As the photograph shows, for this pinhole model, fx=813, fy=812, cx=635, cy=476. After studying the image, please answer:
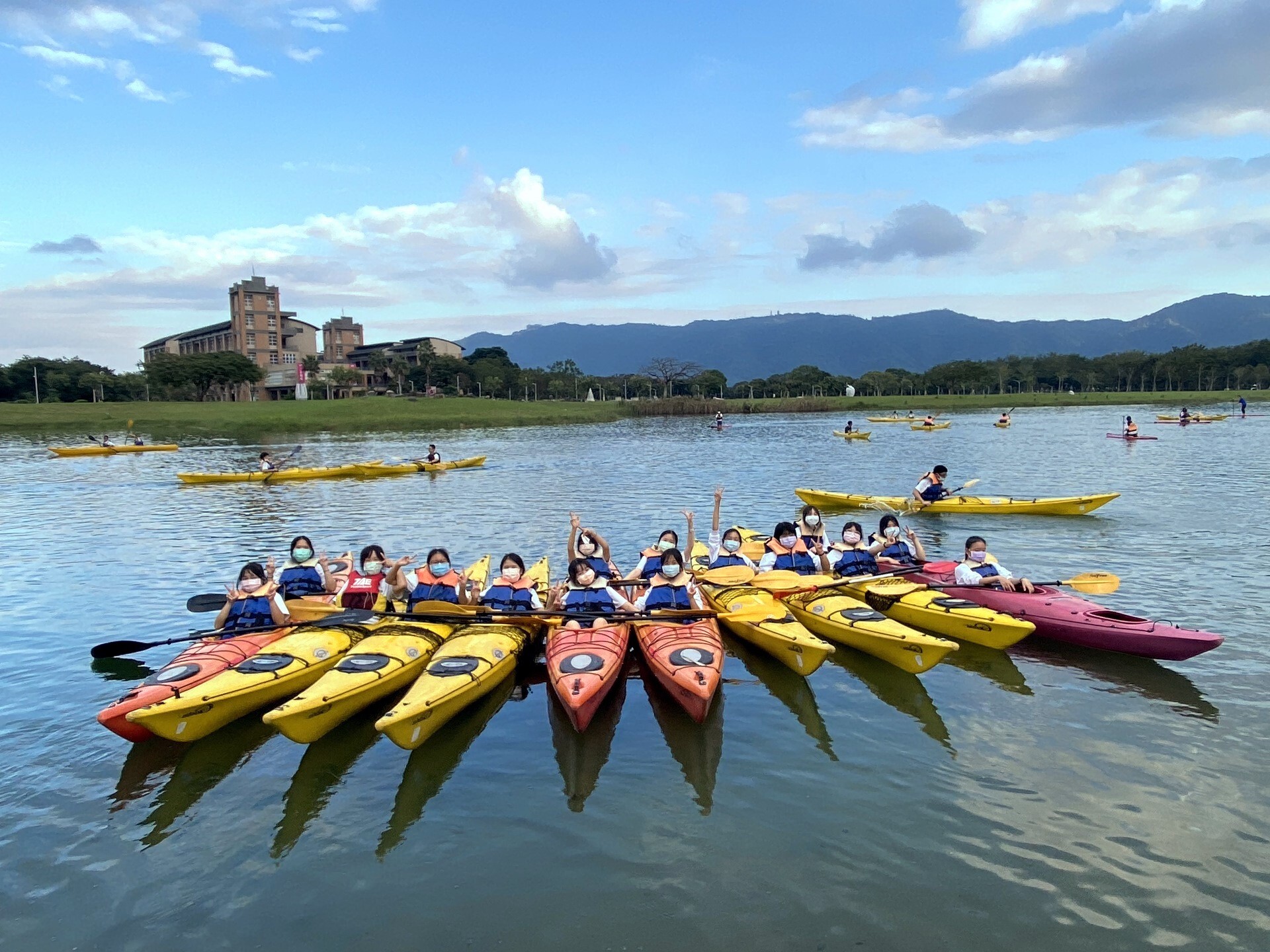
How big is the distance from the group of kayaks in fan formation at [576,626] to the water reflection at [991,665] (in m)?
0.26

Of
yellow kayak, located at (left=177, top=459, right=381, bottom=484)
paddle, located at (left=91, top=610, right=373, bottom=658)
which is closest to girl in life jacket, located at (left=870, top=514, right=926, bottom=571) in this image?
paddle, located at (left=91, top=610, right=373, bottom=658)

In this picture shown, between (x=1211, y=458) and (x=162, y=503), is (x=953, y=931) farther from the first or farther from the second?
(x=1211, y=458)

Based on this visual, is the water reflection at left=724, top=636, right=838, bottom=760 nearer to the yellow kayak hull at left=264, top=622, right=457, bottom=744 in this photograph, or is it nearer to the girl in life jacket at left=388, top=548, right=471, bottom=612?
the girl in life jacket at left=388, top=548, right=471, bottom=612

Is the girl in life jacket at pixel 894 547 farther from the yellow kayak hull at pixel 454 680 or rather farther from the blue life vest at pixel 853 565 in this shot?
the yellow kayak hull at pixel 454 680

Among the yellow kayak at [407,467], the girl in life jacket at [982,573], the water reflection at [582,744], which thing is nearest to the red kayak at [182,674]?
the water reflection at [582,744]

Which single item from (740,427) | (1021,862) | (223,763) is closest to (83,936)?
A: (223,763)

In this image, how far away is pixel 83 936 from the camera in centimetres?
627

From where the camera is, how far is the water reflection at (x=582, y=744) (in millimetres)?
8383

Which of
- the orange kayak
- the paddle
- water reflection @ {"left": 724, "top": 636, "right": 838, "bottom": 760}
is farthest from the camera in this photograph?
the paddle

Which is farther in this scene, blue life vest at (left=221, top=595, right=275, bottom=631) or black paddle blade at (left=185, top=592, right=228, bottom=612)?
black paddle blade at (left=185, top=592, right=228, bottom=612)

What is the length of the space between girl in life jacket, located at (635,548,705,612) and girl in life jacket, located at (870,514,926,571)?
15.7ft

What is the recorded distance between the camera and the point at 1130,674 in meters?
11.1

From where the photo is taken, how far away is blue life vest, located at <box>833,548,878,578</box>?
569 inches

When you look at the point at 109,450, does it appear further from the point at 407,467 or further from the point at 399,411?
the point at 399,411
